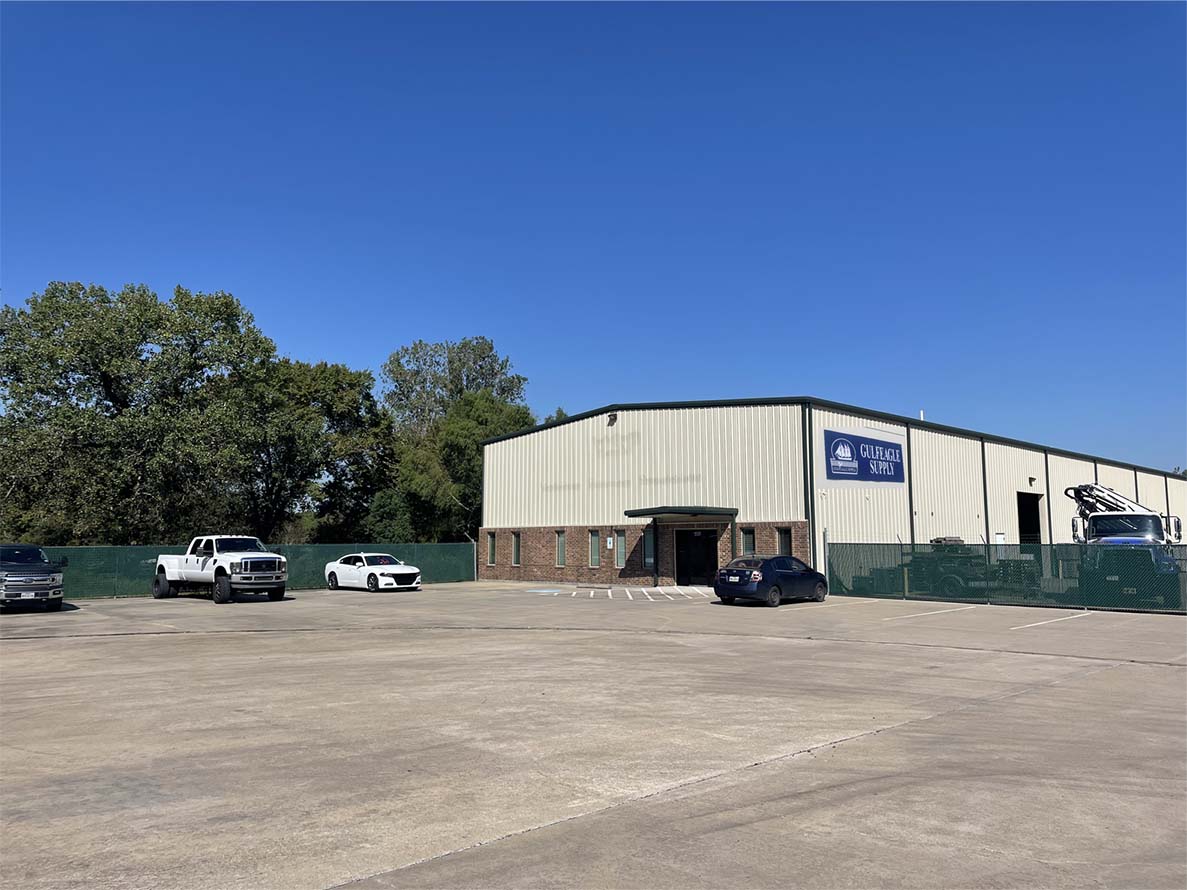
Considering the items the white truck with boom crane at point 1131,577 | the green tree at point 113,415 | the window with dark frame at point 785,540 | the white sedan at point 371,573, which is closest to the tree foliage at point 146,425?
the green tree at point 113,415

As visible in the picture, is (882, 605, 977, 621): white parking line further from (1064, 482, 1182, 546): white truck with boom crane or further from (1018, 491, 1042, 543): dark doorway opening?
(1018, 491, 1042, 543): dark doorway opening

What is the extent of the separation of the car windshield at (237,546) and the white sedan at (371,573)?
19.7 ft

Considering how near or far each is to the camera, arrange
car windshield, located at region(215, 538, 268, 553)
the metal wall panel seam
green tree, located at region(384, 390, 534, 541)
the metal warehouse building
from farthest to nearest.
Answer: green tree, located at region(384, 390, 534, 541) → the metal wall panel seam → the metal warehouse building → car windshield, located at region(215, 538, 268, 553)

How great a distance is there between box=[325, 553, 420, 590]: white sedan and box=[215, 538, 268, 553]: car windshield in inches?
237

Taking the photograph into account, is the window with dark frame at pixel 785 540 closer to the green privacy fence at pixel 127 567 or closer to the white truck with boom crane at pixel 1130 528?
the white truck with boom crane at pixel 1130 528

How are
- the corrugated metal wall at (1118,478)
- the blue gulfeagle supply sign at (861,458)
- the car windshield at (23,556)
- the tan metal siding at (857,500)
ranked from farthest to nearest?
the corrugated metal wall at (1118,478) < the blue gulfeagle supply sign at (861,458) < the tan metal siding at (857,500) < the car windshield at (23,556)

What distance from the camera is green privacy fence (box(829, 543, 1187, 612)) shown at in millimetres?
24891

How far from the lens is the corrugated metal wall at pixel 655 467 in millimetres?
35656

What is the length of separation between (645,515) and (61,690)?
26.9m

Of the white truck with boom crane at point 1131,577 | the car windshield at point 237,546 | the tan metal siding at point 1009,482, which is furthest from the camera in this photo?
the tan metal siding at point 1009,482

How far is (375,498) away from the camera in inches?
2438

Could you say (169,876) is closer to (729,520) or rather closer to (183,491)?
(729,520)

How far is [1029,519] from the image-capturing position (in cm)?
5228

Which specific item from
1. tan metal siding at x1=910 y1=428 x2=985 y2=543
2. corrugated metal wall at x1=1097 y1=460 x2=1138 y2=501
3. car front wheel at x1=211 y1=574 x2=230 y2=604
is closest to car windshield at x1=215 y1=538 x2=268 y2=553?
car front wheel at x1=211 y1=574 x2=230 y2=604
